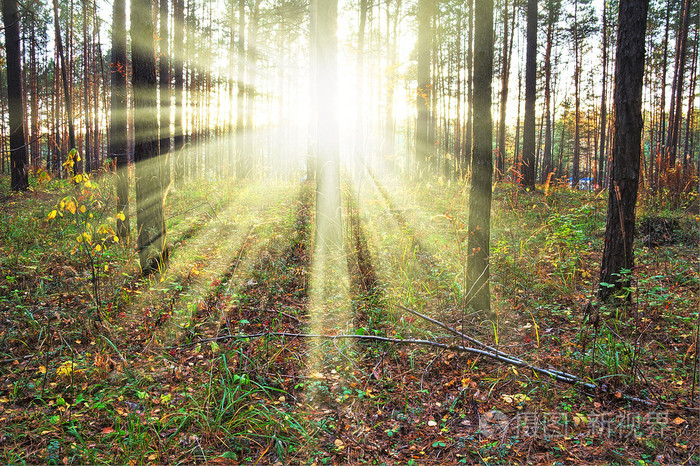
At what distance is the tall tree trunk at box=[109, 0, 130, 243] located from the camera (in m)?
5.85

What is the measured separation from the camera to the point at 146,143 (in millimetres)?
4918

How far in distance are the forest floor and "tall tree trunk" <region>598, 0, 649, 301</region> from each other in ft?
0.70

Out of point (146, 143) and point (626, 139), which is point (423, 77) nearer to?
point (626, 139)

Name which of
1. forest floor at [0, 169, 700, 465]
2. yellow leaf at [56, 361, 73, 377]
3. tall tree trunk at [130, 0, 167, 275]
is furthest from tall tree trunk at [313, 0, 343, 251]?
yellow leaf at [56, 361, 73, 377]

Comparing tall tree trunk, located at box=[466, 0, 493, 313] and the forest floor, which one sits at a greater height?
tall tree trunk, located at box=[466, 0, 493, 313]

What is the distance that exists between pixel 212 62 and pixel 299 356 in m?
21.1

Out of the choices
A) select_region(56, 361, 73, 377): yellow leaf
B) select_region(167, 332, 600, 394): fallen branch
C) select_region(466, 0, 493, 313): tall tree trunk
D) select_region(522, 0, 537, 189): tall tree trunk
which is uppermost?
select_region(522, 0, 537, 189): tall tree trunk

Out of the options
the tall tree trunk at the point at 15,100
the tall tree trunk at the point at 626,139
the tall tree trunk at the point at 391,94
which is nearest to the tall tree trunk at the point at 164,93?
the tall tree trunk at the point at 15,100

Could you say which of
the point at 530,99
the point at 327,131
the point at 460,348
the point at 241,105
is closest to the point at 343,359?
the point at 460,348

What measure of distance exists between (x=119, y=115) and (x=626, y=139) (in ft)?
24.6

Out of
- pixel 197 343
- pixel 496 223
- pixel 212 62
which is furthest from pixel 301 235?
pixel 212 62

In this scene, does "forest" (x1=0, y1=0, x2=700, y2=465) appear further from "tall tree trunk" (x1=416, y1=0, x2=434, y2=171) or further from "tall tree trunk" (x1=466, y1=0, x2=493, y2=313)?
"tall tree trunk" (x1=416, y1=0, x2=434, y2=171)

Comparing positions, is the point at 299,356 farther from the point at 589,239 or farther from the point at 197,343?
the point at 589,239

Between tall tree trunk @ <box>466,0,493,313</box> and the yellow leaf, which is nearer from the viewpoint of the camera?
the yellow leaf
